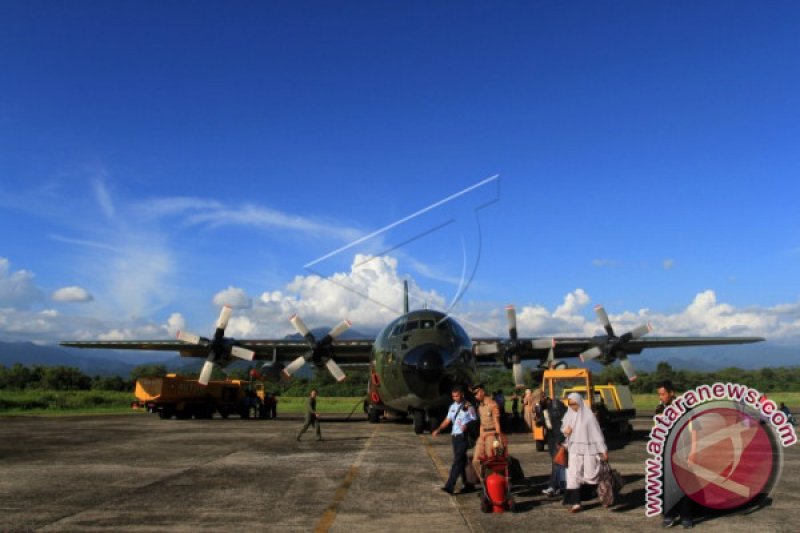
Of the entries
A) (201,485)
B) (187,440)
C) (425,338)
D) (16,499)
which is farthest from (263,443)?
(16,499)

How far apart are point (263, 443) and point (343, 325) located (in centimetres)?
1074

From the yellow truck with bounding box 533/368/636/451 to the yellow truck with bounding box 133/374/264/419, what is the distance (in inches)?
901

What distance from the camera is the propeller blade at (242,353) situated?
30.2 m

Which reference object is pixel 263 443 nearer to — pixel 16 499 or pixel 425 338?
pixel 425 338

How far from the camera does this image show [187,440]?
19688 millimetres

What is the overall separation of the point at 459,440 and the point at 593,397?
32.3 ft

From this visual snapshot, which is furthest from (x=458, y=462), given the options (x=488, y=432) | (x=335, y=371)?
(x=335, y=371)

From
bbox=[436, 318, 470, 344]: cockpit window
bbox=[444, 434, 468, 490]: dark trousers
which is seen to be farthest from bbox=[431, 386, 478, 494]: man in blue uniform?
bbox=[436, 318, 470, 344]: cockpit window

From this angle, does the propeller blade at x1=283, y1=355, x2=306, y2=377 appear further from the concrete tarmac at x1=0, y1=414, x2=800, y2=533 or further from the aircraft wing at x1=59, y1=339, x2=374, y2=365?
the concrete tarmac at x1=0, y1=414, x2=800, y2=533

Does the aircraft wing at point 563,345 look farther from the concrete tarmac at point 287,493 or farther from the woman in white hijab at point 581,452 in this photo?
the woman in white hijab at point 581,452

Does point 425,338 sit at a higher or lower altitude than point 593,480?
higher

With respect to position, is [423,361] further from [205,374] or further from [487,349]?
[205,374]

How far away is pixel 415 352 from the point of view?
797 inches

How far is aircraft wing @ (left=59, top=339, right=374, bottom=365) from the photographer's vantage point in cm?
3112
